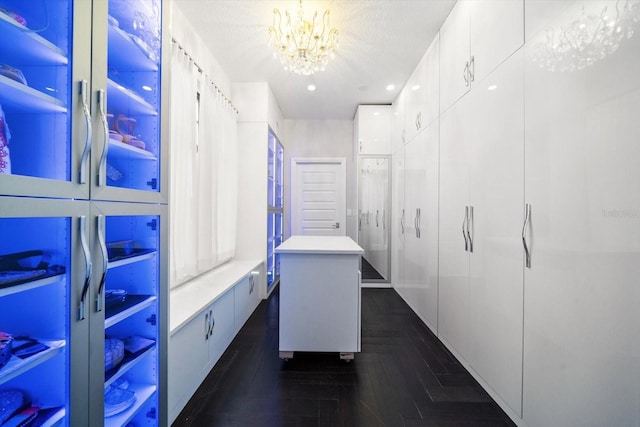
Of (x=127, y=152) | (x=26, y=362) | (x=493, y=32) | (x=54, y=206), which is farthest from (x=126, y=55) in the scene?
(x=493, y=32)

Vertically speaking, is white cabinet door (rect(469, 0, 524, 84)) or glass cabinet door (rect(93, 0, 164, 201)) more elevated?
white cabinet door (rect(469, 0, 524, 84))

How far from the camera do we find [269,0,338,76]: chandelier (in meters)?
2.45

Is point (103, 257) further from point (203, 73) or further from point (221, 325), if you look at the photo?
point (203, 73)

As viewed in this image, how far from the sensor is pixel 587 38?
1.17 metres

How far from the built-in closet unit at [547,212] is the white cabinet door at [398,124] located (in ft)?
5.51

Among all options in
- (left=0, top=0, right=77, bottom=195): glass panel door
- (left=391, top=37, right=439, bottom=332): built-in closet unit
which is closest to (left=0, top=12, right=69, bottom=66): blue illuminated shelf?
(left=0, top=0, right=77, bottom=195): glass panel door

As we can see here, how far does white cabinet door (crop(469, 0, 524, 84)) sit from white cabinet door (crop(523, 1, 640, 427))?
0.42 ft

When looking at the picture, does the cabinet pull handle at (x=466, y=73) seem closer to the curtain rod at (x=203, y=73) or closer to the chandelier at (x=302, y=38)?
the chandelier at (x=302, y=38)

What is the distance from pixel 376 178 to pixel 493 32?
298 cm

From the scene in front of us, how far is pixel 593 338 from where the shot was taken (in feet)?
3.73

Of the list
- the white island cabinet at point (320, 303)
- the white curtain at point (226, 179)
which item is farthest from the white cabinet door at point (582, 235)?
the white curtain at point (226, 179)

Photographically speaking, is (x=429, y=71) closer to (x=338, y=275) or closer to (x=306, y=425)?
(x=338, y=275)

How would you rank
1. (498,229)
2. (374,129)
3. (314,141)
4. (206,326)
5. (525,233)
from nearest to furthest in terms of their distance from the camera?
1. (525,233)
2. (498,229)
3. (206,326)
4. (374,129)
5. (314,141)

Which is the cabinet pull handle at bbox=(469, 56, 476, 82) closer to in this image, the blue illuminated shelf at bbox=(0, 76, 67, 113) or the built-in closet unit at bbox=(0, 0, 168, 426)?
the built-in closet unit at bbox=(0, 0, 168, 426)
